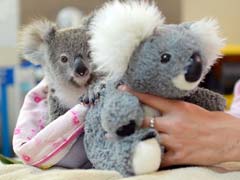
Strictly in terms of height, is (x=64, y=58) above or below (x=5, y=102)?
above

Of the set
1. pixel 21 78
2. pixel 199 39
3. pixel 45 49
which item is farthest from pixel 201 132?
pixel 21 78

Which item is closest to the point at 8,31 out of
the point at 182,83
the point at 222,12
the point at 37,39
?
the point at 222,12

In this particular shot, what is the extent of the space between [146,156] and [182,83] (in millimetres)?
102

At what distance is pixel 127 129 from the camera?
0.60m

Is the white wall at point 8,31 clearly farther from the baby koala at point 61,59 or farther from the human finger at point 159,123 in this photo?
the human finger at point 159,123

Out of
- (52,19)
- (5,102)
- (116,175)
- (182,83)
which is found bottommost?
(5,102)

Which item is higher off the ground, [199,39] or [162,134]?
[199,39]

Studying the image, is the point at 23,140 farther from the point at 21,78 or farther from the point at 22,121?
the point at 21,78

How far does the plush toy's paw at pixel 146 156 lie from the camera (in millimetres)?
589

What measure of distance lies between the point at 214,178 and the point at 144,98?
0.14m

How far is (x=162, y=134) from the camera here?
→ 0.66 metres

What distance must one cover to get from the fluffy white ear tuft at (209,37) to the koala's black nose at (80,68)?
163mm

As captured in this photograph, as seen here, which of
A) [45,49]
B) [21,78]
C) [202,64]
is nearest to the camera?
[202,64]

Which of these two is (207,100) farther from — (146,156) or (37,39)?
(37,39)
